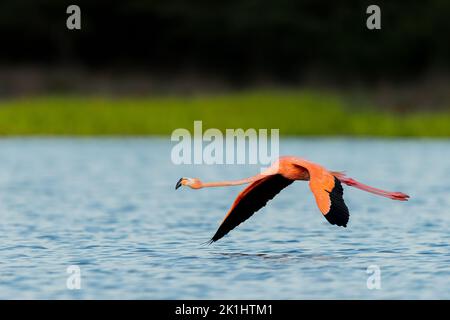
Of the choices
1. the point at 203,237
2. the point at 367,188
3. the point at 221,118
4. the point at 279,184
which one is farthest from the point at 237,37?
the point at 367,188

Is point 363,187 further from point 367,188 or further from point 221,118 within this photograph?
point 221,118

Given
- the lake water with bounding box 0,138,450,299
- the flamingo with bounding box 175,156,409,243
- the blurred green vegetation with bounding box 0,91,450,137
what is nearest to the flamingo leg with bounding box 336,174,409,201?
the flamingo with bounding box 175,156,409,243

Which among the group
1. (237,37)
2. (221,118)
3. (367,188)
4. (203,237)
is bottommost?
(203,237)

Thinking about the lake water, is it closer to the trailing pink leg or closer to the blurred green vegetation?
→ the trailing pink leg

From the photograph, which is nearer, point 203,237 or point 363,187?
point 363,187

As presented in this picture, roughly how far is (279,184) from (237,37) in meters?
35.7

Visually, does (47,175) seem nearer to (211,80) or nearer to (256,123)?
(256,123)

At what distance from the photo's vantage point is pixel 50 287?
39.3ft

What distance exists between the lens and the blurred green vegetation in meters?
33.9

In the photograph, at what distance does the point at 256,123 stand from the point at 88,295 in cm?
2287

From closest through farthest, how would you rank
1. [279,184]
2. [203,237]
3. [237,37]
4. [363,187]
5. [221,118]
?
[363,187], [279,184], [203,237], [221,118], [237,37]

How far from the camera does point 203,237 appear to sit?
1584 centimetres

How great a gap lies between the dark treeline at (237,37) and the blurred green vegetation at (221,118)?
34.9ft
